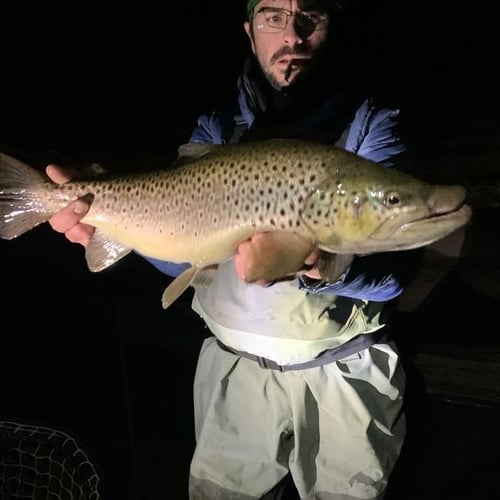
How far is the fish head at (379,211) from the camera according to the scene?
1.61 m

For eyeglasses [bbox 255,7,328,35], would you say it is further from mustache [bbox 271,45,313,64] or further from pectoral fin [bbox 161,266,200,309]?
pectoral fin [bbox 161,266,200,309]

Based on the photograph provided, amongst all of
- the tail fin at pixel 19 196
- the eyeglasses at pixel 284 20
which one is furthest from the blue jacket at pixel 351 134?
the tail fin at pixel 19 196

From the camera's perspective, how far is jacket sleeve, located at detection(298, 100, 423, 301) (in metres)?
2.02

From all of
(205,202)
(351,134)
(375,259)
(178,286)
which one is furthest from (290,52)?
(178,286)

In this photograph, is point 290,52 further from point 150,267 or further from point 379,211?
point 150,267

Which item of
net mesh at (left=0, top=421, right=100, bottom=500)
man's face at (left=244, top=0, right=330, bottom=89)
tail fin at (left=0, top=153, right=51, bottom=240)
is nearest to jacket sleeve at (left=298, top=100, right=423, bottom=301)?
man's face at (left=244, top=0, right=330, bottom=89)

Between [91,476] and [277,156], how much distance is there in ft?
5.47

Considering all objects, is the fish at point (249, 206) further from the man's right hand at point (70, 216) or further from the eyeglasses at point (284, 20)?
the eyeglasses at point (284, 20)

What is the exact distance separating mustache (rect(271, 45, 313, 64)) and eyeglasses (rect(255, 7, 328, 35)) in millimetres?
75

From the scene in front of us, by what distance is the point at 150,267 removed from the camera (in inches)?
171

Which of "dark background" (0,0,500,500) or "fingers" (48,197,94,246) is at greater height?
"fingers" (48,197,94,246)

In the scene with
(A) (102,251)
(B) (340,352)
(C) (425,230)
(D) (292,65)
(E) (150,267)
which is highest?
(D) (292,65)

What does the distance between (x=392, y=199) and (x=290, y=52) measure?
1.03 metres

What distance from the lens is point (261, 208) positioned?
1.86m
